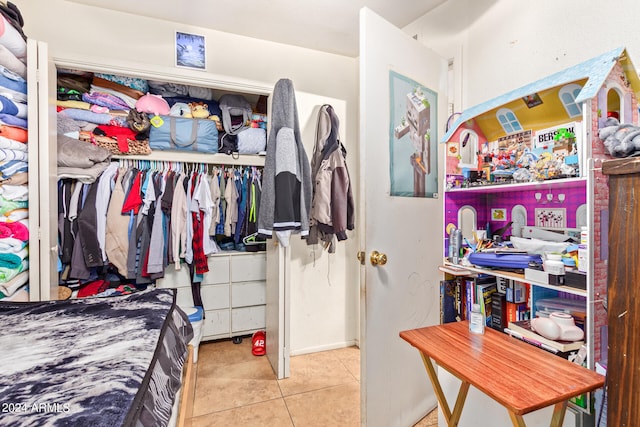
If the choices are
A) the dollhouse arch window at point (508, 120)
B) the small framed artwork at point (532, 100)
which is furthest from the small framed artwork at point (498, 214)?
the small framed artwork at point (532, 100)

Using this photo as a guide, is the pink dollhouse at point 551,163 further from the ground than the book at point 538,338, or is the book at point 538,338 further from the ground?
the pink dollhouse at point 551,163

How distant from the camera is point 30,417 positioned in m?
0.54

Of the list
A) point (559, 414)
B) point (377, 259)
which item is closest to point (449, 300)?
point (377, 259)

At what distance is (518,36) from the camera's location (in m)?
1.51

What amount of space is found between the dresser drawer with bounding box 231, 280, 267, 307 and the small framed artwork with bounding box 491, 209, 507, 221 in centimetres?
195

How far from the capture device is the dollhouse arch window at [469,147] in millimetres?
1499

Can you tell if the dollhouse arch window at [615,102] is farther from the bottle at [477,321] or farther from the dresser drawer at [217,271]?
the dresser drawer at [217,271]

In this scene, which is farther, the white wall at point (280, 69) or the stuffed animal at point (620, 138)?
the white wall at point (280, 69)

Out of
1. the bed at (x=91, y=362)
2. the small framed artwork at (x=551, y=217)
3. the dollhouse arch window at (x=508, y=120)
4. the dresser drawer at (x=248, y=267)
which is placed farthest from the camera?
the dresser drawer at (x=248, y=267)

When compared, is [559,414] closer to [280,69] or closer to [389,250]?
[389,250]

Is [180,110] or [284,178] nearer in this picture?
[284,178]

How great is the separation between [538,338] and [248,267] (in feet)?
7.12

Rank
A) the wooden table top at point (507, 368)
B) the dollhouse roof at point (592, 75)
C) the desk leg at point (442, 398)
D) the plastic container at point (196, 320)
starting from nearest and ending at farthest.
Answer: the wooden table top at point (507, 368)
the dollhouse roof at point (592, 75)
the desk leg at point (442, 398)
the plastic container at point (196, 320)

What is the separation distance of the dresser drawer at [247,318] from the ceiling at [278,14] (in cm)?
225
